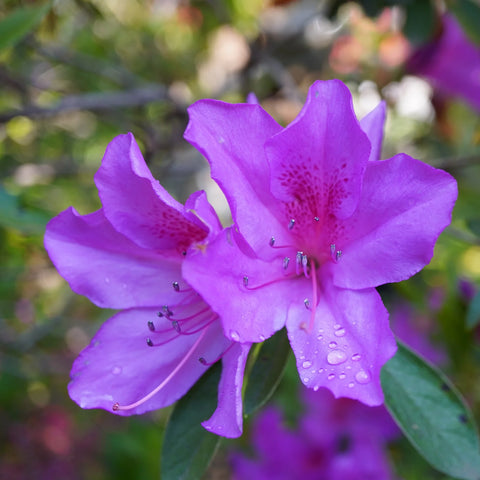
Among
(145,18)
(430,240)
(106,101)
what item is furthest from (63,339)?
(430,240)

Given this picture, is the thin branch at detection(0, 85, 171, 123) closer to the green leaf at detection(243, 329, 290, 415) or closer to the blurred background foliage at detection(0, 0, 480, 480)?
the blurred background foliage at detection(0, 0, 480, 480)

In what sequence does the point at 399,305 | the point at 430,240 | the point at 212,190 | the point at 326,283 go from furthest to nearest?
the point at 212,190 → the point at 399,305 → the point at 326,283 → the point at 430,240

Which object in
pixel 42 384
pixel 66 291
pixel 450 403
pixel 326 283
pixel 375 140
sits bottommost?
pixel 42 384

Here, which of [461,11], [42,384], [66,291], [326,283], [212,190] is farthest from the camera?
[212,190]

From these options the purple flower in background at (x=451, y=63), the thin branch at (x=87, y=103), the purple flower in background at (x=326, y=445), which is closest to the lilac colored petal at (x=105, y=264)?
the thin branch at (x=87, y=103)

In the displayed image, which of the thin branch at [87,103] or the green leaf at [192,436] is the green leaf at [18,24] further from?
the green leaf at [192,436]

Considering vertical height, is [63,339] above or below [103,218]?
below

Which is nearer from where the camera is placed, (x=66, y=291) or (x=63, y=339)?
(x=66, y=291)

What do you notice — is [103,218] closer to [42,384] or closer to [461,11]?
[461,11]
